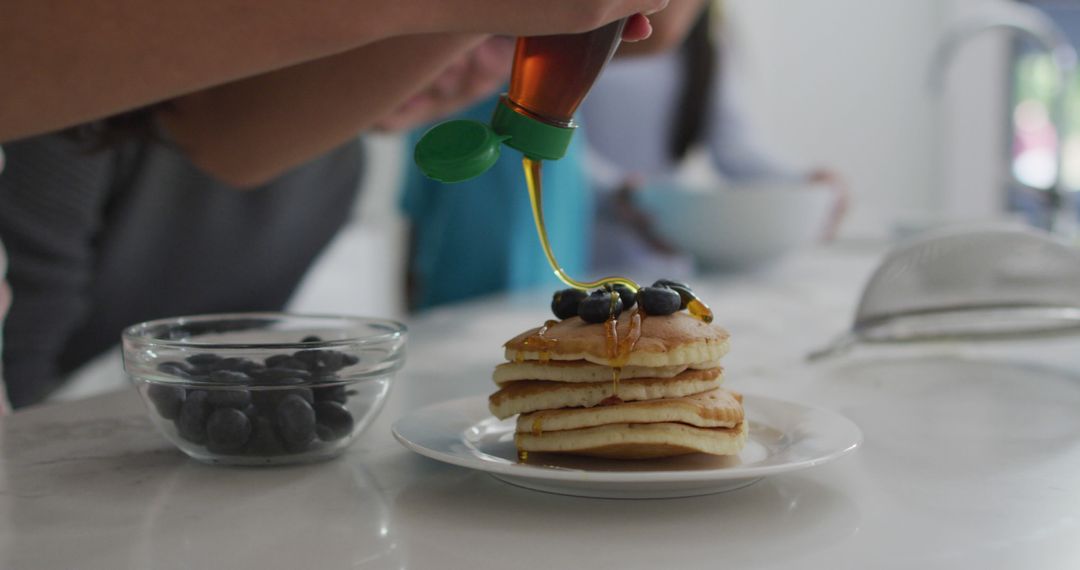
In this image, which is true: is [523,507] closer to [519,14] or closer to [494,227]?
[519,14]

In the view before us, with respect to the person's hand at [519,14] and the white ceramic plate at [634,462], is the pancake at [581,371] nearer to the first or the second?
the white ceramic plate at [634,462]

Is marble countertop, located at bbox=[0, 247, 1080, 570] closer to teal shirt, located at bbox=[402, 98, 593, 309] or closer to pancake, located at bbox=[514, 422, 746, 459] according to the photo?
pancake, located at bbox=[514, 422, 746, 459]

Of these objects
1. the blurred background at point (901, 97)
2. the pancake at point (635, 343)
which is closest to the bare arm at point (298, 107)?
the pancake at point (635, 343)

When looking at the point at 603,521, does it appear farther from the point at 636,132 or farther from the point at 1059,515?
the point at 636,132

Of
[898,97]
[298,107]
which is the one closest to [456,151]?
[298,107]

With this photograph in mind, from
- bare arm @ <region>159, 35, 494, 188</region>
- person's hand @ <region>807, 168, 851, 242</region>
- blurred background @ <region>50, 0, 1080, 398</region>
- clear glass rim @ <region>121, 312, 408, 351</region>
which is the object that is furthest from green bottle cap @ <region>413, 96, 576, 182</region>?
blurred background @ <region>50, 0, 1080, 398</region>

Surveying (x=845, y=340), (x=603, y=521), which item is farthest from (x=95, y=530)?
(x=845, y=340)
